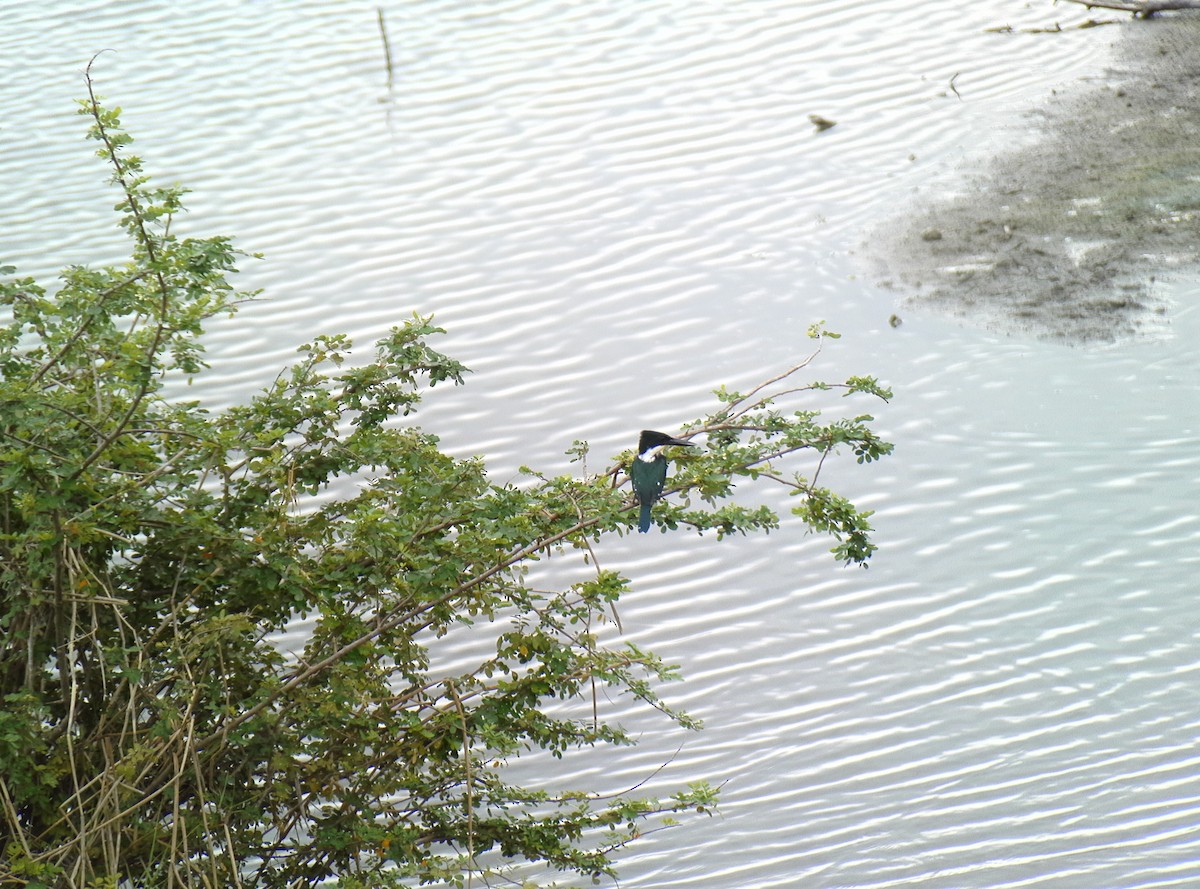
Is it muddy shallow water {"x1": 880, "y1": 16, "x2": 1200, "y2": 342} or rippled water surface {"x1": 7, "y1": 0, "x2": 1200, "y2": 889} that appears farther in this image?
muddy shallow water {"x1": 880, "y1": 16, "x2": 1200, "y2": 342}

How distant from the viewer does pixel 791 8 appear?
323 inches

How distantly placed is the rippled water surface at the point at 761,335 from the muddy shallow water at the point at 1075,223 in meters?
0.14

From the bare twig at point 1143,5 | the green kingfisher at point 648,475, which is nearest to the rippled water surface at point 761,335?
the bare twig at point 1143,5

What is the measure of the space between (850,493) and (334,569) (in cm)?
225

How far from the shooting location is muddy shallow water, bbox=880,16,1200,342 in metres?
5.30

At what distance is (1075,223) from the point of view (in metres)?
5.79

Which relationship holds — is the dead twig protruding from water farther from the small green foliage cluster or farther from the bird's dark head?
the bird's dark head

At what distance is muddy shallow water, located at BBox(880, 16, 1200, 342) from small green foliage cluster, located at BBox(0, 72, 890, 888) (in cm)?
272

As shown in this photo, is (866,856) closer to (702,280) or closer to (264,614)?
(264,614)

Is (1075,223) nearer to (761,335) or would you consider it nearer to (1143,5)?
(761,335)

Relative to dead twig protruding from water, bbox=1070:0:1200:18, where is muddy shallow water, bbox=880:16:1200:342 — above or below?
below

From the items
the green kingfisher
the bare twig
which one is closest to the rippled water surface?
the bare twig

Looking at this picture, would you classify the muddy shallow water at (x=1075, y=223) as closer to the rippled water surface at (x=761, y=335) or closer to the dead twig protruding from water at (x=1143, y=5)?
the rippled water surface at (x=761, y=335)

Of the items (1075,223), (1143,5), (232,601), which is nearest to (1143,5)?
(1143,5)
